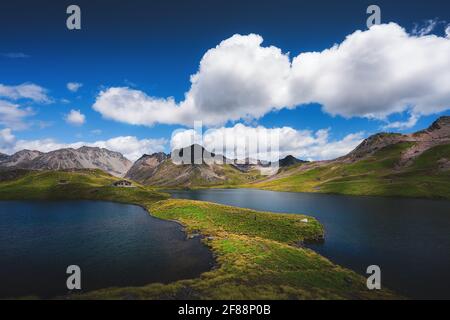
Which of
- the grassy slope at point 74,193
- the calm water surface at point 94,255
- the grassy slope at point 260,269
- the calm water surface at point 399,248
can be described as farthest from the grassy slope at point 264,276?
the grassy slope at point 74,193

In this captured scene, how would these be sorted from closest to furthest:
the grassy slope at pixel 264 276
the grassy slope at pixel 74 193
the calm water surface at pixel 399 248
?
the grassy slope at pixel 264 276 → the calm water surface at pixel 399 248 → the grassy slope at pixel 74 193

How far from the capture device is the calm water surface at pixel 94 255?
38281 millimetres

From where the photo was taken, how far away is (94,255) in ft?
169

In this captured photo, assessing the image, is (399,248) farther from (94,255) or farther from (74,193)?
(74,193)

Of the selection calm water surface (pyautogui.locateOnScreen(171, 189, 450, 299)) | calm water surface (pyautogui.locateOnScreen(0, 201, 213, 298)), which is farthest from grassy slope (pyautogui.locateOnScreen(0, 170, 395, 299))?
calm water surface (pyautogui.locateOnScreen(171, 189, 450, 299))

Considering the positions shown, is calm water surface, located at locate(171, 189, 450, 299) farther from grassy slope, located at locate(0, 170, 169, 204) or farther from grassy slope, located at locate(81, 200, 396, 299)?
grassy slope, located at locate(0, 170, 169, 204)

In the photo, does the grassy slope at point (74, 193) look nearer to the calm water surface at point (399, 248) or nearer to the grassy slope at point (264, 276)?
the grassy slope at point (264, 276)

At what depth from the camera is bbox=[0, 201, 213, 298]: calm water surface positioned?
38.3 meters

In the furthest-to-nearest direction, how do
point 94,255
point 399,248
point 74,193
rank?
1. point 74,193
2. point 399,248
3. point 94,255

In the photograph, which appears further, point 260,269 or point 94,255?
point 94,255

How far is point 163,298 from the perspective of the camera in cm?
3188

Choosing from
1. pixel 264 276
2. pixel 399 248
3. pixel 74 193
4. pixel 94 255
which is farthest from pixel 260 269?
pixel 74 193
